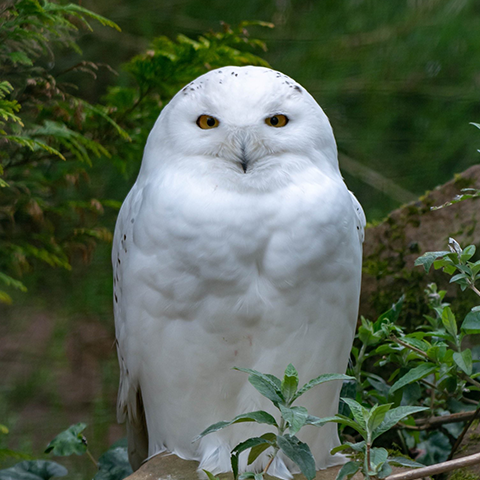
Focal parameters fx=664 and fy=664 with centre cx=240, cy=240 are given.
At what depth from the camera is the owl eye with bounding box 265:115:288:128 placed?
66.4 inches

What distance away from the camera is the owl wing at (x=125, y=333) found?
1.82m

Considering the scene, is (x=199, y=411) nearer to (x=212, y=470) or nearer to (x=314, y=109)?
(x=212, y=470)

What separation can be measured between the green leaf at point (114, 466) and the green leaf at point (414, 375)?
0.98 metres

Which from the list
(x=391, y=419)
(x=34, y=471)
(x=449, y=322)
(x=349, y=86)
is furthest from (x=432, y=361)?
(x=349, y=86)

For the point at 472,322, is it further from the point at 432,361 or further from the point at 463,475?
the point at 463,475

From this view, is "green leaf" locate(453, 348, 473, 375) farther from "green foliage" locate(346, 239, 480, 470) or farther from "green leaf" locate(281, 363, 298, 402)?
"green leaf" locate(281, 363, 298, 402)

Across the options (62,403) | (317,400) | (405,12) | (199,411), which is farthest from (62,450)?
(405,12)

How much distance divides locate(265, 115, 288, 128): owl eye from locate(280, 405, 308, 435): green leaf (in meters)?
→ 0.74

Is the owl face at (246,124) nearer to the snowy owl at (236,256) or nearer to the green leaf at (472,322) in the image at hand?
the snowy owl at (236,256)

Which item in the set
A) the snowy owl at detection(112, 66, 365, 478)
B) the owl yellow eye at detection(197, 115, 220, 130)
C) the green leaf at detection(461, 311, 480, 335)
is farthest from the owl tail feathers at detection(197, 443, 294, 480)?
the owl yellow eye at detection(197, 115, 220, 130)

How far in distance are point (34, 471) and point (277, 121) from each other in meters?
1.27

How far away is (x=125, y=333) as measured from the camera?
1845mm

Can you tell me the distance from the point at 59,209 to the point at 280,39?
5.29 ft

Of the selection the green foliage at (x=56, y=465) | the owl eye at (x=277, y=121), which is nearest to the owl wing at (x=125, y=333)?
the green foliage at (x=56, y=465)
